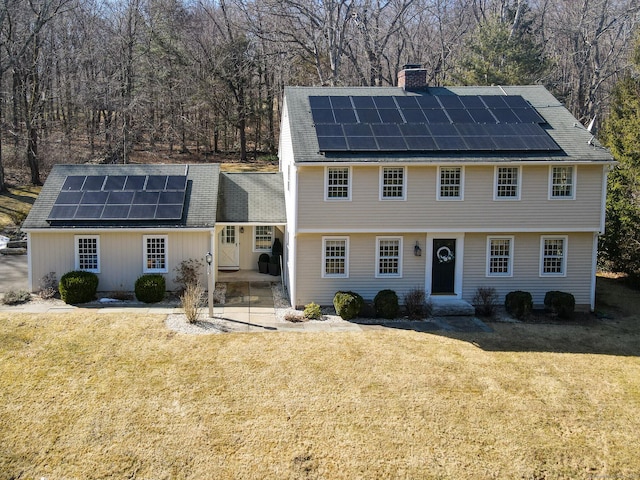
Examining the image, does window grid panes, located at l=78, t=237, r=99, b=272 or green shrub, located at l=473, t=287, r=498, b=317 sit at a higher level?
window grid panes, located at l=78, t=237, r=99, b=272

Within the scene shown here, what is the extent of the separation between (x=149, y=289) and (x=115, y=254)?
2.22 metres

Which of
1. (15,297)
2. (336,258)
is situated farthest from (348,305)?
(15,297)

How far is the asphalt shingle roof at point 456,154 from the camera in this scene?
17.5 meters

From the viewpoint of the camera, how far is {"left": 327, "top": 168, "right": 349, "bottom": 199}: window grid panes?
58.0 ft

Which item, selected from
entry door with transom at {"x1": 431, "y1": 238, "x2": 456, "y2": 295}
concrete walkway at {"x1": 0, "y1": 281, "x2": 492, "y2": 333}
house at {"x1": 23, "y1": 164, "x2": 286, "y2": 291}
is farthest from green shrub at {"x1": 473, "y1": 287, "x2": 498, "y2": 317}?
house at {"x1": 23, "y1": 164, "x2": 286, "y2": 291}

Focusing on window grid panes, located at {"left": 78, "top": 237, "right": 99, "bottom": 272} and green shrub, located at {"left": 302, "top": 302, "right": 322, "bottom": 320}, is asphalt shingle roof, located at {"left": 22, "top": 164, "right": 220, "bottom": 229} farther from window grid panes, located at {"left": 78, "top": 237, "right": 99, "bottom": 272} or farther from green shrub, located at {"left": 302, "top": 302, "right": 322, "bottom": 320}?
green shrub, located at {"left": 302, "top": 302, "right": 322, "bottom": 320}

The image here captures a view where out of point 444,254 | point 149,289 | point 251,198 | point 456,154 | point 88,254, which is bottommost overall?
point 149,289

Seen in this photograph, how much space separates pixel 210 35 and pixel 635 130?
1313 inches

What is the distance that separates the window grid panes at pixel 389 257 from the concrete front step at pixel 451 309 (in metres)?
1.72

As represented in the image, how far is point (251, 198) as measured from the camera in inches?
871

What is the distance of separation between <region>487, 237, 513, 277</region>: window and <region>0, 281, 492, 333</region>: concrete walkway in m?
2.07

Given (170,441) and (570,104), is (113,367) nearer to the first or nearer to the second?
(170,441)

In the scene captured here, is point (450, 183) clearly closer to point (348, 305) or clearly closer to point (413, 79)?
point (348, 305)

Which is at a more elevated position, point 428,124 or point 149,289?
point 428,124
